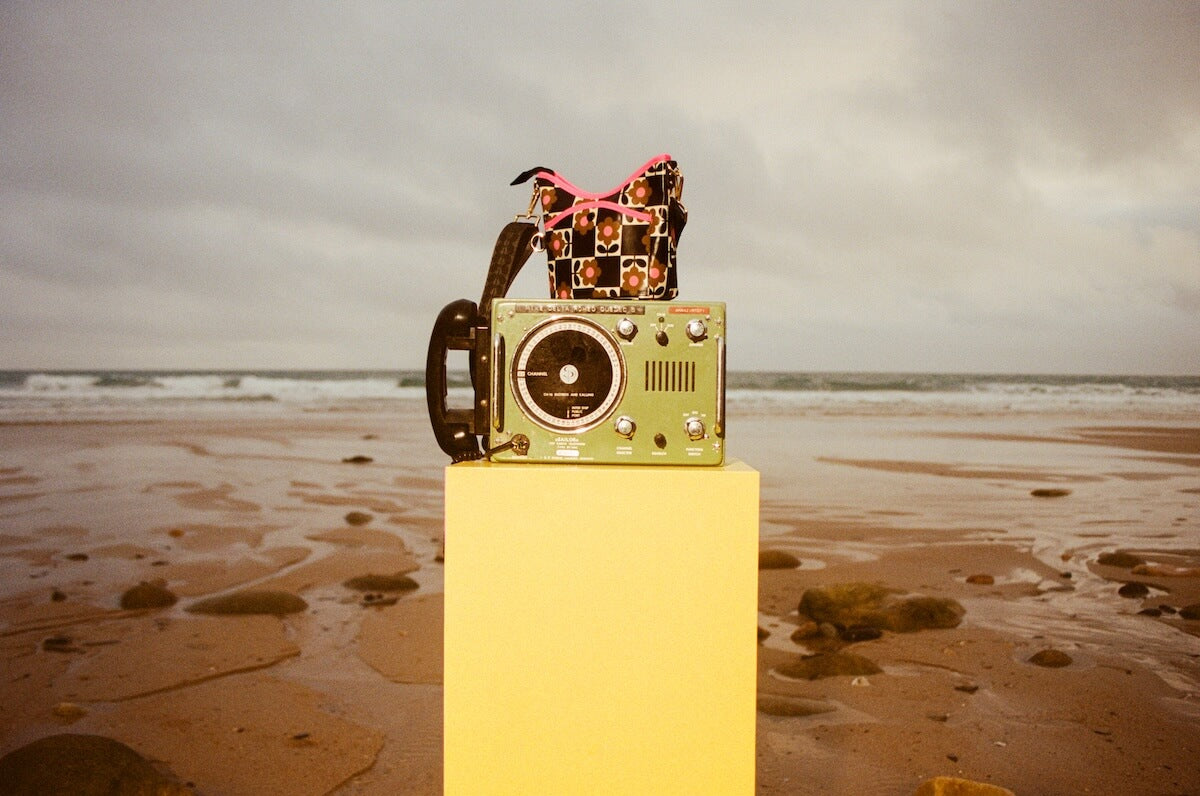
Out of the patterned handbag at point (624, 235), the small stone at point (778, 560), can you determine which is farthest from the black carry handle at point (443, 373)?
the small stone at point (778, 560)

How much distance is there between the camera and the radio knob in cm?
136

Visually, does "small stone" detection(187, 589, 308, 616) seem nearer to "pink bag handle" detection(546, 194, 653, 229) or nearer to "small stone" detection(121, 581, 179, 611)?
"small stone" detection(121, 581, 179, 611)

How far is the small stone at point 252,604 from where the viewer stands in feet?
11.0

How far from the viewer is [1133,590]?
3654 mm

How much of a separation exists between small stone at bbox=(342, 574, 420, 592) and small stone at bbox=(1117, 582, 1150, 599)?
3542 millimetres

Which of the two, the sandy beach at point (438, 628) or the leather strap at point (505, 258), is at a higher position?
the leather strap at point (505, 258)

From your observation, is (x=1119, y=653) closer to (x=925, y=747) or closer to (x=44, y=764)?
(x=925, y=747)

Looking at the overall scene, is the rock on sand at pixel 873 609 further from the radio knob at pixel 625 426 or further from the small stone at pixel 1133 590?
the radio knob at pixel 625 426

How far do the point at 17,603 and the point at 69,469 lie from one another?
167 inches

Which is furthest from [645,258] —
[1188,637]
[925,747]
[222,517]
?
[222,517]

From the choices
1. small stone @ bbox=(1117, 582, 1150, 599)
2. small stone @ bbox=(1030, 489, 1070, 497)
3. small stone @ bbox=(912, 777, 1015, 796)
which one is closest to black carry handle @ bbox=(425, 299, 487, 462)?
small stone @ bbox=(912, 777, 1015, 796)

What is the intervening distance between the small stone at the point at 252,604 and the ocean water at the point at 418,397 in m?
11.1

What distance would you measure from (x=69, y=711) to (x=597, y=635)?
2081mm

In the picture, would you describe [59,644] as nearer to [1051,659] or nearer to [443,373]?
[443,373]
